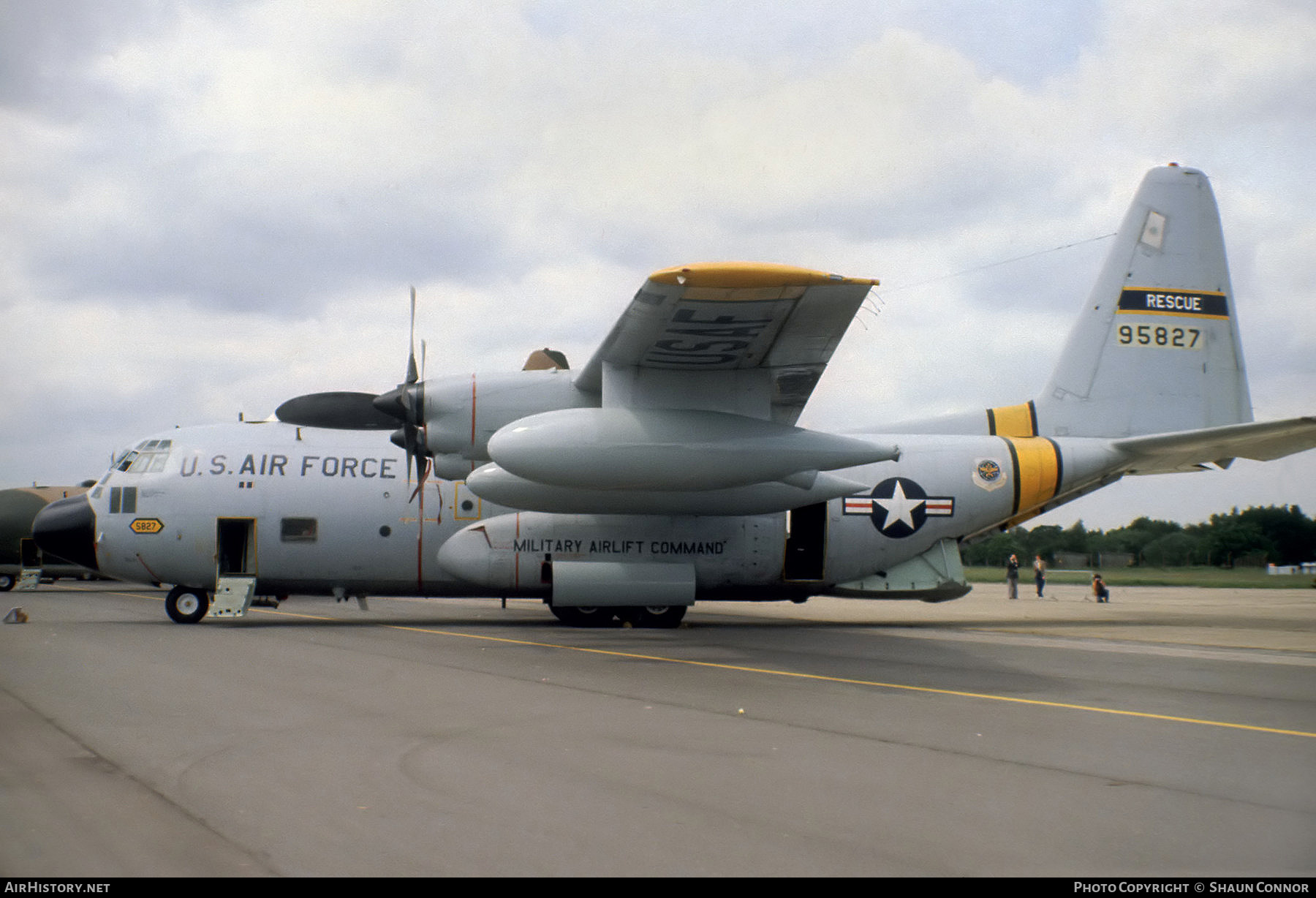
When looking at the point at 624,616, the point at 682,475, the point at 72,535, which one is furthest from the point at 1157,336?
the point at 72,535

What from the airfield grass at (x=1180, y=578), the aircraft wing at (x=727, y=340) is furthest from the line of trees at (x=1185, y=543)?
the aircraft wing at (x=727, y=340)

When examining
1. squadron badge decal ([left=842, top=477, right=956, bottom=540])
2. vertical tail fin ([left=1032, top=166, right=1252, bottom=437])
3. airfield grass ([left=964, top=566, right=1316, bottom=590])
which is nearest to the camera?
squadron badge decal ([left=842, top=477, right=956, bottom=540])

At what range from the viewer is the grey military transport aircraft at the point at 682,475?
1284 centimetres

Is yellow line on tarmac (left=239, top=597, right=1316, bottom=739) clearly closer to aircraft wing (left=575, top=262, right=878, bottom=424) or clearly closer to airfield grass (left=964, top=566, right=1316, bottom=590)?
aircraft wing (left=575, top=262, right=878, bottom=424)

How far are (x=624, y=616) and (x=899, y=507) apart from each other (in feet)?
16.8

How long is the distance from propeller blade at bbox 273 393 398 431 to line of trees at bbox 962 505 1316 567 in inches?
738

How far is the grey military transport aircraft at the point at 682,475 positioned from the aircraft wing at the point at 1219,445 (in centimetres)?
5

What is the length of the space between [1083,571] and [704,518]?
49400 mm

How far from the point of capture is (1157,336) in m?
18.2

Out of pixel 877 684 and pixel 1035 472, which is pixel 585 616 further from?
pixel 1035 472

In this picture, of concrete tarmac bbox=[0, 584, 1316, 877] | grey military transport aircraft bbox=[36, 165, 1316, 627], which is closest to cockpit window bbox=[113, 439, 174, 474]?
grey military transport aircraft bbox=[36, 165, 1316, 627]

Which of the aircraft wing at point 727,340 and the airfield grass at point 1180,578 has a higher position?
the aircraft wing at point 727,340

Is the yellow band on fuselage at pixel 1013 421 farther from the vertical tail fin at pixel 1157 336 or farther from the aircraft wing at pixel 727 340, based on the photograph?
the aircraft wing at pixel 727 340

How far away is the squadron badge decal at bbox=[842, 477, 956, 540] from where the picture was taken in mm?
16766
